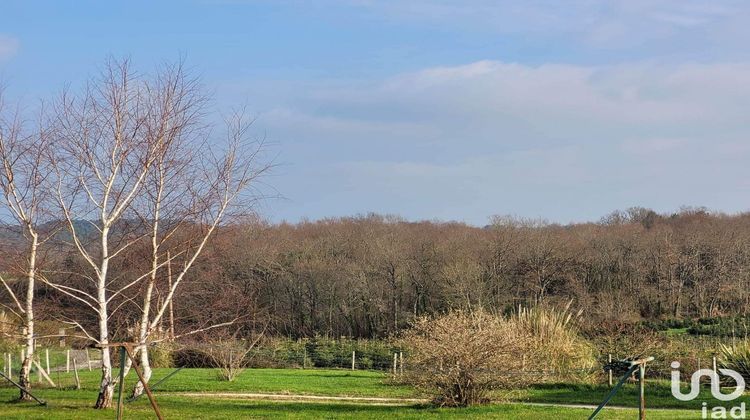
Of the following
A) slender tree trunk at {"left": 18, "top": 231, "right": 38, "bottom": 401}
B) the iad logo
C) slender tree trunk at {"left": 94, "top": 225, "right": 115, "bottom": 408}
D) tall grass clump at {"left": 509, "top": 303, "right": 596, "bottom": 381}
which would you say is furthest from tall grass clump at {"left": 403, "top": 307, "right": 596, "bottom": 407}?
slender tree trunk at {"left": 18, "top": 231, "right": 38, "bottom": 401}

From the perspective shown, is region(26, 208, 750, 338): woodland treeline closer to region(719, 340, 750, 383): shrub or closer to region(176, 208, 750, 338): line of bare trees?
region(176, 208, 750, 338): line of bare trees

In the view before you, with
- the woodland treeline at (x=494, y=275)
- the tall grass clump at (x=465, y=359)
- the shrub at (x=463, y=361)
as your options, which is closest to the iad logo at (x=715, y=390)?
the tall grass clump at (x=465, y=359)

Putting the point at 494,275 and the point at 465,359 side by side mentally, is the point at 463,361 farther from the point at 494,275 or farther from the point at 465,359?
the point at 494,275

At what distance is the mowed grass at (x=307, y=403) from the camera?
15602mm

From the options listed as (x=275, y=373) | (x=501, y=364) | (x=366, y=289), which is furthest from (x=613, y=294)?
(x=501, y=364)

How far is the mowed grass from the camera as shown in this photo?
15602 millimetres

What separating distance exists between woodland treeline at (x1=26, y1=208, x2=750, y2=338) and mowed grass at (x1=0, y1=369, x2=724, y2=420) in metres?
20.1

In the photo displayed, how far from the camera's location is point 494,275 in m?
48.9

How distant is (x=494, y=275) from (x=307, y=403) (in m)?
31.3

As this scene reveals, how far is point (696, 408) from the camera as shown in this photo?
18094 millimetres

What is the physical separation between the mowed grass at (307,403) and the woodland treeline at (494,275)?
20102 mm

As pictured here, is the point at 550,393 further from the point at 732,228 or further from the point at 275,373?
the point at 732,228

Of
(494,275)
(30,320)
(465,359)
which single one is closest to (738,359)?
(465,359)

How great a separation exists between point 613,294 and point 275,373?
81.8ft
